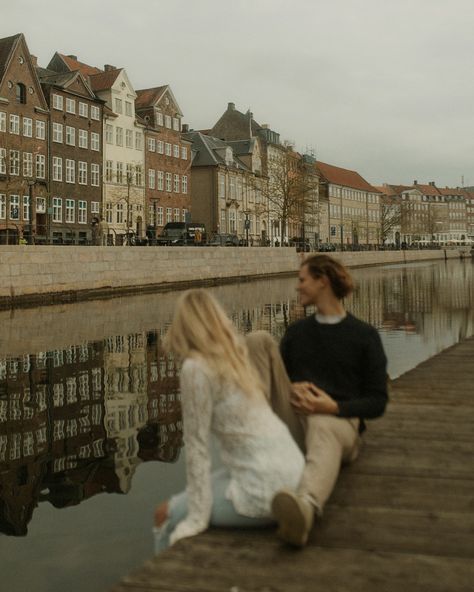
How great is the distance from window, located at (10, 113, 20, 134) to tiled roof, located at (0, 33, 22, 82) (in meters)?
2.78

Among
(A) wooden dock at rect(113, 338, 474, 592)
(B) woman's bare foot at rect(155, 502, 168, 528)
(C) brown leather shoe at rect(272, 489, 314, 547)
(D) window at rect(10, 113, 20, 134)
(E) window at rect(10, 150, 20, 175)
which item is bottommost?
(A) wooden dock at rect(113, 338, 474, 592)

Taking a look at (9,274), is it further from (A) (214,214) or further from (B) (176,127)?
(A) (214,214)

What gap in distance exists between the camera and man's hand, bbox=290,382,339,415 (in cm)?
428

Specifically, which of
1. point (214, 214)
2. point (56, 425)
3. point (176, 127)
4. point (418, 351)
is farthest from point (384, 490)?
point (214, 214)

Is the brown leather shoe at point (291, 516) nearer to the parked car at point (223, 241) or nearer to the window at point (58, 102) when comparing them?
the parked car at point (223, 241)

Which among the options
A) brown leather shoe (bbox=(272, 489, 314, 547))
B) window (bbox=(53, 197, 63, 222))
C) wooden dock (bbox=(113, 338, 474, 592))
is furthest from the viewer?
window (bbox=(53, 197, 63, 222))

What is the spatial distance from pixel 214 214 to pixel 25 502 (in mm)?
72077

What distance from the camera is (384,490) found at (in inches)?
178

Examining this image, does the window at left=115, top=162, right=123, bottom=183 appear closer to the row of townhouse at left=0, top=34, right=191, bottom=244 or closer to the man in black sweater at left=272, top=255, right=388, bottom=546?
the row of townhouse at left=0, top=34, right=191, bottom=244

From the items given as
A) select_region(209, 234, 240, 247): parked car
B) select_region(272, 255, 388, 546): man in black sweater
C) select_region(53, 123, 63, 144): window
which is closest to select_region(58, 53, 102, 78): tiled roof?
select_region(53, 123, 63, 144): window

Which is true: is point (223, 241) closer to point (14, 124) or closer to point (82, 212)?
point (82, 212)

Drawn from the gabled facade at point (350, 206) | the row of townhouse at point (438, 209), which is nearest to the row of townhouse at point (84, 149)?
the gabled facade at point (350, 206)

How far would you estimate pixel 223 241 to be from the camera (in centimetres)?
4822

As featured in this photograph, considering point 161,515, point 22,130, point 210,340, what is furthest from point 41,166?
point 210,340
